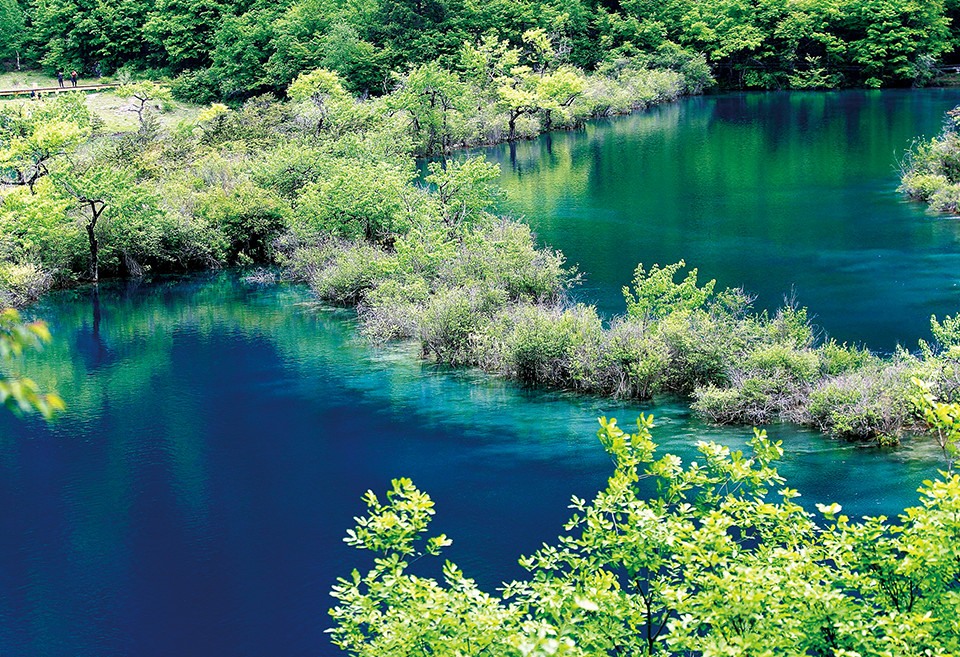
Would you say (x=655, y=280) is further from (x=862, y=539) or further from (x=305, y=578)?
(x=862, y=539)

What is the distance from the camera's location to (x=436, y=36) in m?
83.1

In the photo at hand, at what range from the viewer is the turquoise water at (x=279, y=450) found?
18.5m

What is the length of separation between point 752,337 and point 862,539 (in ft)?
55.8

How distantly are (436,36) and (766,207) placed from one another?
143 feet

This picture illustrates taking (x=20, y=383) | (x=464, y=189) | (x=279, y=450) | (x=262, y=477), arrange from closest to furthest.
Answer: (x=20, y=383), (x=262, y=477), (x=279, y=450), (x=464, y=189)

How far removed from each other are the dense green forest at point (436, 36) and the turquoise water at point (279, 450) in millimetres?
44262

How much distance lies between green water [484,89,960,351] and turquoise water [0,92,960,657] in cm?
27

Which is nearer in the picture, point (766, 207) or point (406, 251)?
point (406, 251)

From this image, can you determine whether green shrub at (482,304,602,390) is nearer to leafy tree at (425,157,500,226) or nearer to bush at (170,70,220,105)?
leafy tree at (425,157,500,226)

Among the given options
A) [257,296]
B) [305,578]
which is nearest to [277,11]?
[257,296]

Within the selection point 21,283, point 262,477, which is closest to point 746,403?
point 262,477

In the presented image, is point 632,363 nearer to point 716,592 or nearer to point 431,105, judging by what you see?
point 716,592

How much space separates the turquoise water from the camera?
18.5 meters

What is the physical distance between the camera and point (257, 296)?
135 feet
